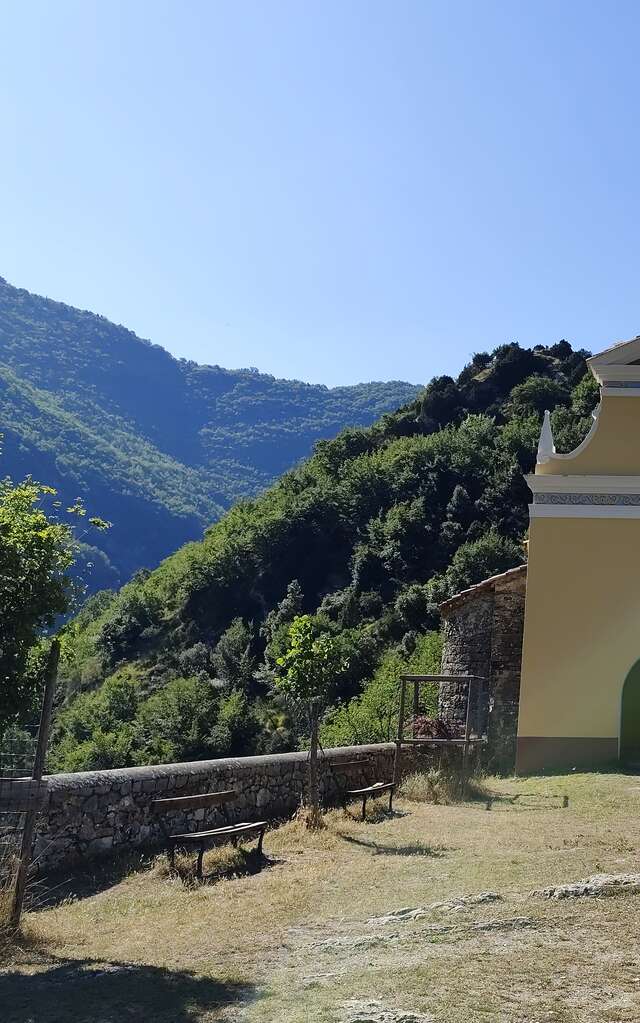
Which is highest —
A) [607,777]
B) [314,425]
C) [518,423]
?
[314,425]

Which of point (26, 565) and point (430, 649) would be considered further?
point (430, 649)

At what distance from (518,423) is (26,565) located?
55718 mm

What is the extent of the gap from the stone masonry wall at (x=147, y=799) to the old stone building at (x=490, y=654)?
15.7 feet

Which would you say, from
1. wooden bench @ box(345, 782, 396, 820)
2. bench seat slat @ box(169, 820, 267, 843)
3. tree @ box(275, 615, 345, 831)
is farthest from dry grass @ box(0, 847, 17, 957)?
wooden bench @ box(345, 782, 396, 820)


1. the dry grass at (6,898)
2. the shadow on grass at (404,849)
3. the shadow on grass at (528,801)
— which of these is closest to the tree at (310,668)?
the shadow on grass at (404,849)

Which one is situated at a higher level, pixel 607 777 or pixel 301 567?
pixel 301 567

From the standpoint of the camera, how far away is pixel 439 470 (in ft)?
189

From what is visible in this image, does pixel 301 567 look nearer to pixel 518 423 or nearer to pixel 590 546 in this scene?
pixel 518 423

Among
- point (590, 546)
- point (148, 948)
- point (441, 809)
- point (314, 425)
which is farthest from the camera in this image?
point (314, 425)

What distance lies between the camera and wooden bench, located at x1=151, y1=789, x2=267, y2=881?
8766 mm

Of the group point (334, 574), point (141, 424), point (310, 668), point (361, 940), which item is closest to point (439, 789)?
point (310, 668)

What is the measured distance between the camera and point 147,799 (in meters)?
10.1

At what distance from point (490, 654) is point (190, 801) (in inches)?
371

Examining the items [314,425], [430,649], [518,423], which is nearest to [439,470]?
[518,423]
